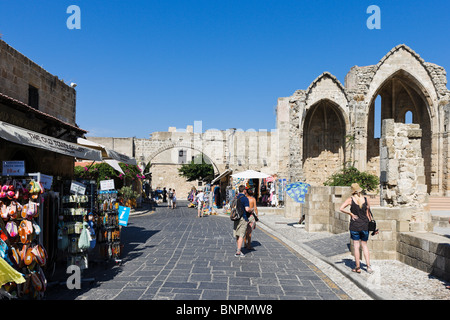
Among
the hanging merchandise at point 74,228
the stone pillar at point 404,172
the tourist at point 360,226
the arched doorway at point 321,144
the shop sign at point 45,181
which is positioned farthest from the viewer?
the arched doorway at point 321,144

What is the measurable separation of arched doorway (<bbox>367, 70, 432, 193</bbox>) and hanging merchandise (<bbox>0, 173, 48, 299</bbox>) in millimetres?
22020

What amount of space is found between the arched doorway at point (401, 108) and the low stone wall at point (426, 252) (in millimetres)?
17459

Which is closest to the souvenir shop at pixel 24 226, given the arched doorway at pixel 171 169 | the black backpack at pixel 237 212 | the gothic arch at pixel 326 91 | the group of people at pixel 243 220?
the black backpack at pixel 237 212

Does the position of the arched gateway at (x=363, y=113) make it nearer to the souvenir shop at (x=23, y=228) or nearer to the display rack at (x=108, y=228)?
the display rack at (x=108, y=228)

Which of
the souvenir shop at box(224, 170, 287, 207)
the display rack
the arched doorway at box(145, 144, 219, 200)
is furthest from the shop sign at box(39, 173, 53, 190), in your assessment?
the arched doorway at box(145, 144, 219, 200)

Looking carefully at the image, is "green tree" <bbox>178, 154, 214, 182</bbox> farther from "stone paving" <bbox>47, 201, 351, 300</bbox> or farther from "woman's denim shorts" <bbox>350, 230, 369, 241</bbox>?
"woman's denim shorts" <bbox>350, 230, 369, 241</bbox>

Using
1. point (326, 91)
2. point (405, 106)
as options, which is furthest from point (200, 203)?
point (405, 106)

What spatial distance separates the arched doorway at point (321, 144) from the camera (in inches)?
960

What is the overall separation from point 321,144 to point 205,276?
66.4ft

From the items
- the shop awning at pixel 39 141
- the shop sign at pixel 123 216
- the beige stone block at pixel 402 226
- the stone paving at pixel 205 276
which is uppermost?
the shop awning at pixel 39 141

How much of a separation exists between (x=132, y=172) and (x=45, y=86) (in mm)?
11374

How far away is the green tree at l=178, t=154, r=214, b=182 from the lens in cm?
4617
